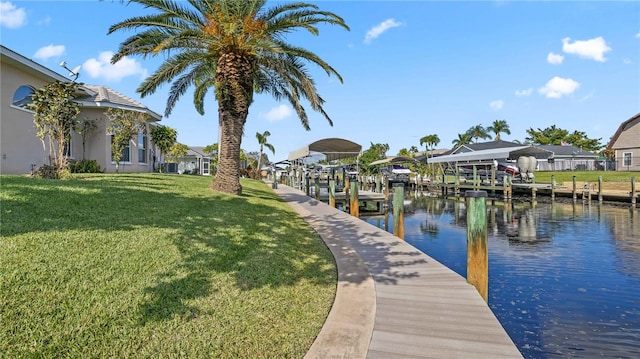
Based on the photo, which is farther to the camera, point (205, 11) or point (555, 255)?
point (205, 11)

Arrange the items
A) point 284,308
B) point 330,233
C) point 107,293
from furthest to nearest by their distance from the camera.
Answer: point 330,233
point 284,308
point 107,293

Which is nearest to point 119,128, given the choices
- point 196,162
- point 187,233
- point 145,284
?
point 187,233

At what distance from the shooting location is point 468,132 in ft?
253

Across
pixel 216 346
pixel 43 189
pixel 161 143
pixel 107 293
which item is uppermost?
pixel 161 143

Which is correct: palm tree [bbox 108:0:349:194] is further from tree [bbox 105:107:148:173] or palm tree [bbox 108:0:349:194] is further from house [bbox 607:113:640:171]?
house [bbox 607:113:640:171]

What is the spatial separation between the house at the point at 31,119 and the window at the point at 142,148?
0.86 meters

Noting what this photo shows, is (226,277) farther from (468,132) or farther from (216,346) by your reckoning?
(468,132)

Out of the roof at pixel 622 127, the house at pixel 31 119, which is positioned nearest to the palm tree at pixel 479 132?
the roof at pixel 622 127

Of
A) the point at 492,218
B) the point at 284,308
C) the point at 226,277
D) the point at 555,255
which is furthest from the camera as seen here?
the point at 492,218

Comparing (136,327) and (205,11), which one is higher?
(205,11)

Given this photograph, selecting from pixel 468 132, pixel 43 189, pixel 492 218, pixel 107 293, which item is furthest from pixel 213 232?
pixel 468 132

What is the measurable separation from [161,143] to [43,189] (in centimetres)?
1568

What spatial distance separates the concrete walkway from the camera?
11.7ft

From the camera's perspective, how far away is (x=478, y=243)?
19.6ft
